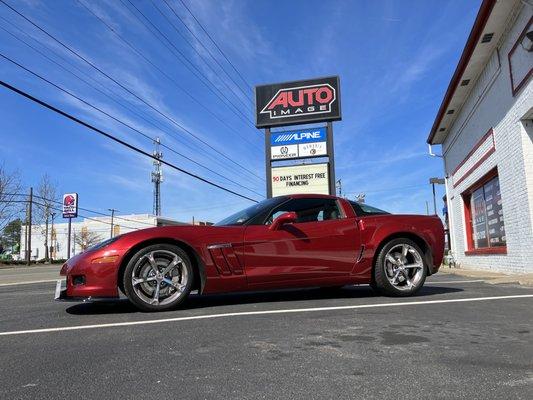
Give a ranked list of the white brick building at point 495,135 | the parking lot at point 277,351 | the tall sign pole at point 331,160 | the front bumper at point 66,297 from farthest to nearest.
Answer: the tall sign pole at point 331,160, the white brick building at point 495,135, the front bumper at point 66,297, the parking lot at point 277,351

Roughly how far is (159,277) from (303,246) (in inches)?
65.9

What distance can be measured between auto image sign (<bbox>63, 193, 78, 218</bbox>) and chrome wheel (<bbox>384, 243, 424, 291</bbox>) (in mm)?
51171

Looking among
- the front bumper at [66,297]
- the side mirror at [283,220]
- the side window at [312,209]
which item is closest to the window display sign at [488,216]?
the side window at [312,209]

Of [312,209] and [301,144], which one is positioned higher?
[301,144]

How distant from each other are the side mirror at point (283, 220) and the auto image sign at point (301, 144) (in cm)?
1544

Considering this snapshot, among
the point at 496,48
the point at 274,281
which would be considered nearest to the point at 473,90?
the point at 496,48

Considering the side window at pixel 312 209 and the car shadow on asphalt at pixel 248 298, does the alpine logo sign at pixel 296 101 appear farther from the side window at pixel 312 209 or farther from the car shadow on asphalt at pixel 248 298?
the side window at pixel 312 209

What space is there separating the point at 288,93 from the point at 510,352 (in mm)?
19304

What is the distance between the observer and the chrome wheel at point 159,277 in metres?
5.27

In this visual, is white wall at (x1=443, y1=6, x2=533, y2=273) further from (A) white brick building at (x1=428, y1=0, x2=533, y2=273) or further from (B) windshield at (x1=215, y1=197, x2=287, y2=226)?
(B) windshield at (x1=215, y1=197, x2=287, y2=226)

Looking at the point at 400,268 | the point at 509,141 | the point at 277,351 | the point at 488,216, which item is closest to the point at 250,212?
the point at 400,268

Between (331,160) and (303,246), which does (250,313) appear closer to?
(303,246)

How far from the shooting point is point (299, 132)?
21.4 meters

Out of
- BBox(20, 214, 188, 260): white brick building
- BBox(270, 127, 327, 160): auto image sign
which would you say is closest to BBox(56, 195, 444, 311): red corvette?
BBox(270, 127, 327, 160): auto image sign
